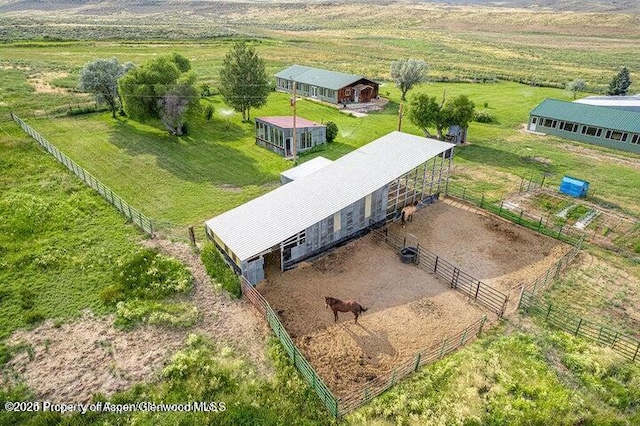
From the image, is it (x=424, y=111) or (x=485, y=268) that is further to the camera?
(x=424, y=111)

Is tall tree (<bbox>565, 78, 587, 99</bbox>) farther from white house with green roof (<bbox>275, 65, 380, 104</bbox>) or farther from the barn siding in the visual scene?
the barn siding

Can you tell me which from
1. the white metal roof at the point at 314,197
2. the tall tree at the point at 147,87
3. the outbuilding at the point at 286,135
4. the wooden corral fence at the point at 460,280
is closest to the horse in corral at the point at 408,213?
the wooden corral fence at the point at 460,280

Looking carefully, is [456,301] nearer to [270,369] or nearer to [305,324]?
[305,324]

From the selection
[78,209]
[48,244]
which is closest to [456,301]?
[48,244]

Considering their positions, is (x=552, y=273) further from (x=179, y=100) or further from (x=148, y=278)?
(x=179, y=100)

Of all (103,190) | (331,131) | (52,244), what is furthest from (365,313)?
(331,131)

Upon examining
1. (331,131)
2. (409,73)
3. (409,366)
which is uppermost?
(409,73)
